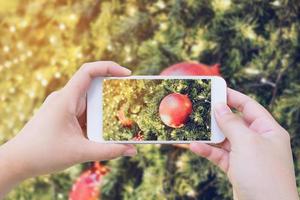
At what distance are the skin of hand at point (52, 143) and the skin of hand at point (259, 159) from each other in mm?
167

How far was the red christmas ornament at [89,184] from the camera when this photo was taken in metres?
1.42

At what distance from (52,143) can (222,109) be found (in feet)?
0.70

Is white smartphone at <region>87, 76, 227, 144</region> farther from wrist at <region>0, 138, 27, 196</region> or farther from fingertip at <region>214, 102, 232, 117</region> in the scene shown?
wrist at <region>0, 138, 27, 196</region>

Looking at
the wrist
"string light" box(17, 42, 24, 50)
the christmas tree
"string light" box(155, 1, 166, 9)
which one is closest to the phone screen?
the wrist

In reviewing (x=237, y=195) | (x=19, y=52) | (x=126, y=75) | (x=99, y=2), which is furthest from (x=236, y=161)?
(x=19, y=52)

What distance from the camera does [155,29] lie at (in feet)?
4.81

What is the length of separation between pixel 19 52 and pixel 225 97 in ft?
2.75

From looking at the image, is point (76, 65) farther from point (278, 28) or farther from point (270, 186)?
point (270, 186)

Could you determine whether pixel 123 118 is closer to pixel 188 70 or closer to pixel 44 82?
pixel 188 70

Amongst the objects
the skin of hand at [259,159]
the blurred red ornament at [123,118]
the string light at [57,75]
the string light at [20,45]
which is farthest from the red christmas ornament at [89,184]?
the skin of hand at [259,159]

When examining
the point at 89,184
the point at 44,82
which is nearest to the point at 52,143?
the point at 89,184

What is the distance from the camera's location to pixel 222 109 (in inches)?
33.8

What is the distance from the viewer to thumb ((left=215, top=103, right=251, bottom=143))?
31.2 inches

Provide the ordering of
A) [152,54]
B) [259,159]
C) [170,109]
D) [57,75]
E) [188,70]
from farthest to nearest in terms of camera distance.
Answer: [57,75] < [152,54] < [188,70] < [170,109] < [259,159]
